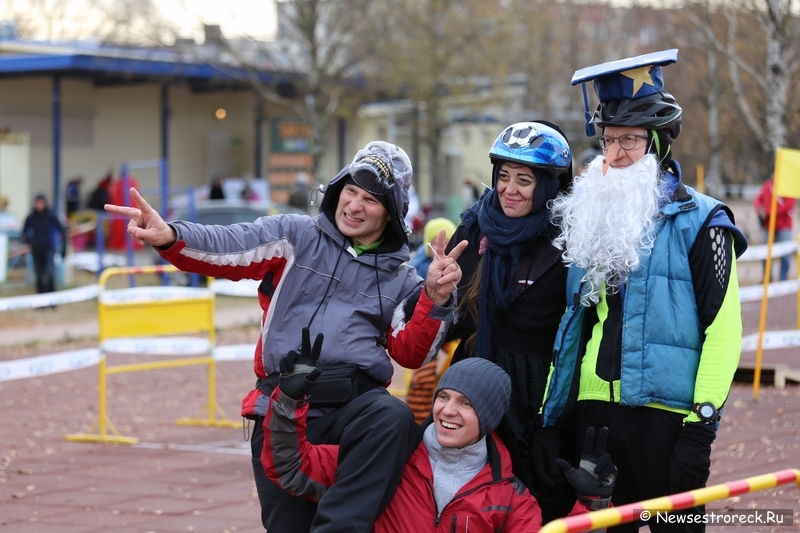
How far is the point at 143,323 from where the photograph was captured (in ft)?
26.2

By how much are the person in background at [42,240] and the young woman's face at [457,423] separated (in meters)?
14.9

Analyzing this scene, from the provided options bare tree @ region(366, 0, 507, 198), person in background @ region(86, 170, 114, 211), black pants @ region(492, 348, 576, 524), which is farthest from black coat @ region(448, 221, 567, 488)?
person in background @ region(86, 170, 114, 211)

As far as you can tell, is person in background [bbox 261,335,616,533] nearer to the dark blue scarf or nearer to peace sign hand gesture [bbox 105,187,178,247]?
the dark blue scarf

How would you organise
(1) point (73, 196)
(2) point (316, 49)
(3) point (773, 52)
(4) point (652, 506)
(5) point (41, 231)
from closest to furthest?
(4) point (652, 506)
(3) point (773, 52)
(5) point (41, 231)
(2) point (316, 49)
(1) point (73, 196)

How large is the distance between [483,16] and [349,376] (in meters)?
24.7

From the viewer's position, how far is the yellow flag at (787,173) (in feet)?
27.4

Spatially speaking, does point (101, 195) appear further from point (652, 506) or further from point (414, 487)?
point (652, 506)

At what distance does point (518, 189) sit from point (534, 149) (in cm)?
15

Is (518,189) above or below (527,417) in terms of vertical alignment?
above

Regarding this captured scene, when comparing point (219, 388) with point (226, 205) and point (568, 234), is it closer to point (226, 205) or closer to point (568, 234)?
point (568, 234)

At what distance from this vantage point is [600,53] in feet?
102

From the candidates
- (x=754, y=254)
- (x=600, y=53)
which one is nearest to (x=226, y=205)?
(x=754, y=254)

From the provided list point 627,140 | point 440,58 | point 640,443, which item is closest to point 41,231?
point 440,58

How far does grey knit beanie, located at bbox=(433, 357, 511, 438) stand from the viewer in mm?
3396
